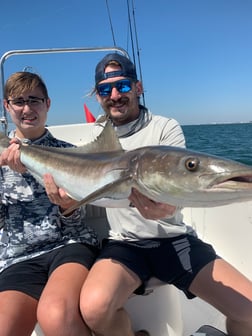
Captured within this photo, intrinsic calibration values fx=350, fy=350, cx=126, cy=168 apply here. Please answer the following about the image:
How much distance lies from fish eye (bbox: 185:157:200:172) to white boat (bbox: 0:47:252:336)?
48.8 inches

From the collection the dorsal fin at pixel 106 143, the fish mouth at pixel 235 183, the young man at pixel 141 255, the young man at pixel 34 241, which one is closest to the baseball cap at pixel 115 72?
the young man at pixel 141 255

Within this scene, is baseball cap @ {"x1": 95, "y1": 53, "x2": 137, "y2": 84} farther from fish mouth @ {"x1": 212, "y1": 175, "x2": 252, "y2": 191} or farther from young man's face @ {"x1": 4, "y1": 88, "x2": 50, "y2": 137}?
fish mouth @ {"x1": 212, "y1": 175, "x2": 252, "y2": 191}


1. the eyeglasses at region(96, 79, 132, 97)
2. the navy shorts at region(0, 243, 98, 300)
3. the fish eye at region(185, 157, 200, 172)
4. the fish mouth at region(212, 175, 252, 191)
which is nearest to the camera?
the fish mouth at region(212, 175, 252, 191)

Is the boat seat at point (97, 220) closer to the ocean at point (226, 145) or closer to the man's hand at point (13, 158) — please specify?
the man's hand at point (13, 158)

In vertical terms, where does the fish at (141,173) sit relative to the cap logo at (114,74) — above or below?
A: below

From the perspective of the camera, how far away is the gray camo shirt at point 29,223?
115 inches

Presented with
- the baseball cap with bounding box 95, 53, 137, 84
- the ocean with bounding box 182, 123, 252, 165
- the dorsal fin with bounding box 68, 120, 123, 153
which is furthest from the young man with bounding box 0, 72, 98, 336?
the ocean with bounding box 182, 123, 252, 165

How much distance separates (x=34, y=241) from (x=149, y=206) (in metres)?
1.18

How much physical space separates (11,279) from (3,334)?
17.3 inches

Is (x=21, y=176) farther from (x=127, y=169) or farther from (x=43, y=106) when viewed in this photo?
(x=127, y=169)

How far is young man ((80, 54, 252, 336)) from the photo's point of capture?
236 centimetres

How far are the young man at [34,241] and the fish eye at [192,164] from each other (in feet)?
3.77

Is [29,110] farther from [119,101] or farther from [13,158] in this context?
[119,101]

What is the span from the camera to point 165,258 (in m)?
2.76
